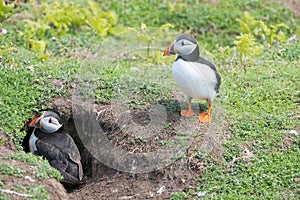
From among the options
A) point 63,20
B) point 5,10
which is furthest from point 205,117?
point 63,20

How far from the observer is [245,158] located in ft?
19.1

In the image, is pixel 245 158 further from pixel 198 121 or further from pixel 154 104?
pixel 154 104

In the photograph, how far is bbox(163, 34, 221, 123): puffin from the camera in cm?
610

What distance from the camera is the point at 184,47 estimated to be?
6332mm

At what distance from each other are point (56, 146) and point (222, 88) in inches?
91.3

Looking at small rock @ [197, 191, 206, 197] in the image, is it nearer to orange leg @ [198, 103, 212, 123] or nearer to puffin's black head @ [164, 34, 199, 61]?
orange leg @ [198, 103, 212, 123]

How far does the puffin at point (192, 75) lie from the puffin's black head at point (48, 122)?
147 centimetres

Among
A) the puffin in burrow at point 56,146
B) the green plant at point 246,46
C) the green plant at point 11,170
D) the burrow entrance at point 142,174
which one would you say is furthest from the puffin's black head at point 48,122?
the green plant at point 246,46

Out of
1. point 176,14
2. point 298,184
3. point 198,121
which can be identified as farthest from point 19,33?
point 298,184

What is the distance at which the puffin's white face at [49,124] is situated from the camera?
21.2ft

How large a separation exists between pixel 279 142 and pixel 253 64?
237cm

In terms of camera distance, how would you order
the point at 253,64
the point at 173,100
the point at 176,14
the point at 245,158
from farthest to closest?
the point at 176,14, the point at 253,64, the point at 173,100, the point at 245,158

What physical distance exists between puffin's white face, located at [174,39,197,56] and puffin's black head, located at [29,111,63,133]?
64.0 inches

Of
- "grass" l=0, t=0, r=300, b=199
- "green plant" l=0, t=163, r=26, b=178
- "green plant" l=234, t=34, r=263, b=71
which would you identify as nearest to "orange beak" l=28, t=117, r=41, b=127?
"grass" l=0, t=0, r=300, b=199
